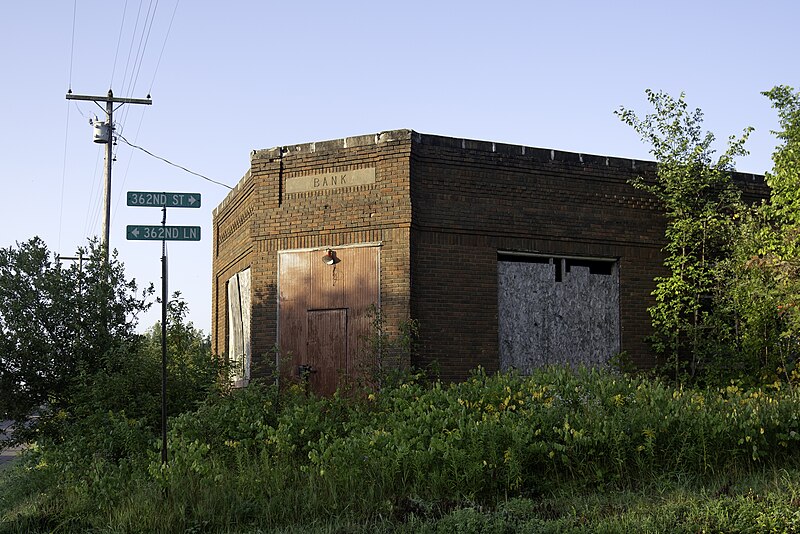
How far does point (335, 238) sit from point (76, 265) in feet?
15.0

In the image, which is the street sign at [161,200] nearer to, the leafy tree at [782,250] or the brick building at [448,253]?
the brick building at [448,253]

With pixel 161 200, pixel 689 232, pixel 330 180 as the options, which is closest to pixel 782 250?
pixel 689 232

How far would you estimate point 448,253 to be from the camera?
16.2 metres

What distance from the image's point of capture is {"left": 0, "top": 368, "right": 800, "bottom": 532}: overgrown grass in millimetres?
8312

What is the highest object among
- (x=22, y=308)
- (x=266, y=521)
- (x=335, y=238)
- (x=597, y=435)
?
(x=335, y=238)

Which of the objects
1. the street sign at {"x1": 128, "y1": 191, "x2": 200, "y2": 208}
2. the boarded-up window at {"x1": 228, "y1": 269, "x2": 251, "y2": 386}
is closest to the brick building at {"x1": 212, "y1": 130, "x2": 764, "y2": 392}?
the boarded-up window at {"x1": 228, "y1": 269, "x2": 251, "y2": 386}

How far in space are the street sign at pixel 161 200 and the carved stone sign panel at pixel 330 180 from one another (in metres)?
5.68

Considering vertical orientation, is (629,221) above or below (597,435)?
above

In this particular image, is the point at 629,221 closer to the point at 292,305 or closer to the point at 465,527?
the point at 292,305

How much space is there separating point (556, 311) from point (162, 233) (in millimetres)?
8877

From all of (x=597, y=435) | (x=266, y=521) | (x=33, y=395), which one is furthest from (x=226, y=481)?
(x=33, y=395)

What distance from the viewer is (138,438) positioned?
12242 millimetres

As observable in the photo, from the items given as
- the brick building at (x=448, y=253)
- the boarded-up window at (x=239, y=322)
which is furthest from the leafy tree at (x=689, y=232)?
the boarded-up window at (x=239, y=322)

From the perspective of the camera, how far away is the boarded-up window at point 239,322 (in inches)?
736
